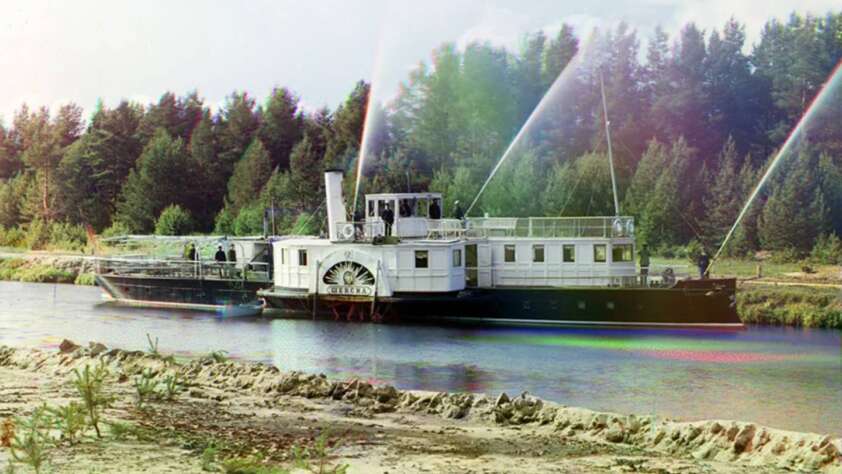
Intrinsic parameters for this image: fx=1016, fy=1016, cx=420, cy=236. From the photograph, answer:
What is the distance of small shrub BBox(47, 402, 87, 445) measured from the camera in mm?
14180

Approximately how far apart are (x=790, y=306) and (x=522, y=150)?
72.6 ft

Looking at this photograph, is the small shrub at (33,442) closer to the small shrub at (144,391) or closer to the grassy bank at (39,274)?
the small shrub at (144,391)

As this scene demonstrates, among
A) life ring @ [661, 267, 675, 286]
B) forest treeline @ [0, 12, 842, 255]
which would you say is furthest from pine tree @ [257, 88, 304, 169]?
life ring @ [661, 267, 675, 286]

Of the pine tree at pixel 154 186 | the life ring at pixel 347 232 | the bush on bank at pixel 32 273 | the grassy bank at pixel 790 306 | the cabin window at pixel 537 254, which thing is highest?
the pine tree at pixel 154 186

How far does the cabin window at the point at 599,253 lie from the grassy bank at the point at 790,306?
6.28 m

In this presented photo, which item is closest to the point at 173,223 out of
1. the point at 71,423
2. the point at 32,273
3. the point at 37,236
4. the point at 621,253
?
the point at 37,236

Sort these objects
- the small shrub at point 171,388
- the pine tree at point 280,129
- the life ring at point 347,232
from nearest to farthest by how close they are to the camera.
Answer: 1. the small shrub at point 171,388
2. the life ring at point 347,232
3. the pine tree at point 280,129

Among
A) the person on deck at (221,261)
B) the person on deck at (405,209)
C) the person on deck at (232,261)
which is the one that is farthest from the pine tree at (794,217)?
the person on deck at (221,261)

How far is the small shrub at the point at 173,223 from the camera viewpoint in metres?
62.1

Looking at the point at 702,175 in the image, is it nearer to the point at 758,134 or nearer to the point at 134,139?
the point at 758,134

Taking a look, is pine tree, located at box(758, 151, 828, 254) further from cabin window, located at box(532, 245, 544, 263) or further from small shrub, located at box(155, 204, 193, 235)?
small shrub, located at box(155, 204, 193, 235)

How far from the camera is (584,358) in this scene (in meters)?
27.8

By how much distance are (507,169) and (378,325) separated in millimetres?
19468

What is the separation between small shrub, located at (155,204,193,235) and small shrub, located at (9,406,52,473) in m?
47.8
